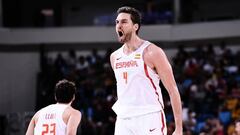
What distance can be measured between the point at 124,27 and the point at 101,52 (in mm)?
13449

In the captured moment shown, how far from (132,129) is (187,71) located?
1119cm

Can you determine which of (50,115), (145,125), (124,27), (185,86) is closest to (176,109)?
(145,125)

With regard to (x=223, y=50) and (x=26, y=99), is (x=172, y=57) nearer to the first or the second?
(x=223, y=50)

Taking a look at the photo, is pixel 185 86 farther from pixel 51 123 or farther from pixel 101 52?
pixel 51 123

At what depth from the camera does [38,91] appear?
16984 millimetres

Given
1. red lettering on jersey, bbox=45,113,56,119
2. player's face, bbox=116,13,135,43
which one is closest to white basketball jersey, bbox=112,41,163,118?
player's face, bbox=116,13,135,43

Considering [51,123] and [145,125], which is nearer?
[145,125]

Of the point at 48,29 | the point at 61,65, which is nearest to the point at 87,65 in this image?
the point at 61,65

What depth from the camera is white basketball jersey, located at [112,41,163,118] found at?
446 cm

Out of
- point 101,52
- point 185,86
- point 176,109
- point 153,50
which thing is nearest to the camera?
point 176,109

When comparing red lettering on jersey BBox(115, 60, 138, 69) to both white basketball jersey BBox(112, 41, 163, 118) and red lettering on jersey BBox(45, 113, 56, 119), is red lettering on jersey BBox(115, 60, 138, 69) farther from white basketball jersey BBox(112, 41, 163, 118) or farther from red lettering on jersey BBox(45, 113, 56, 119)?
red lettering on jersey BBox(45, 113, 56, 119)

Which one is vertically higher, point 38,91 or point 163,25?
point 163,25

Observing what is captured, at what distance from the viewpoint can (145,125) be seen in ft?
14.6

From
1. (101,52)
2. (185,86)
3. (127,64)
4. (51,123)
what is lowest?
(185,86)
